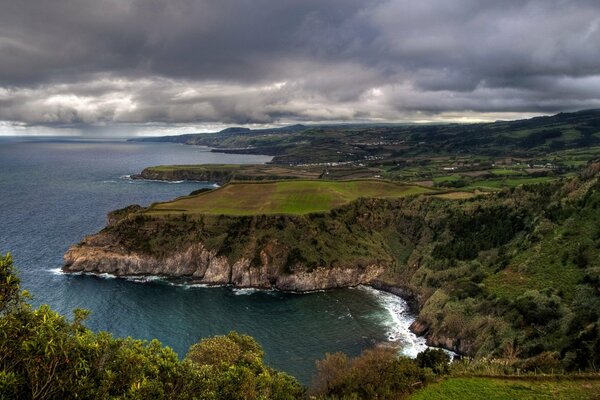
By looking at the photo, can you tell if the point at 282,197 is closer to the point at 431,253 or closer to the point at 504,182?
the point at 431,253

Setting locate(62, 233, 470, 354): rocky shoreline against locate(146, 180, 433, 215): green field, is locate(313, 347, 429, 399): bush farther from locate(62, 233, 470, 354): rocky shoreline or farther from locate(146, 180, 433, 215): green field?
locate(146, 180, 433, 215): green field

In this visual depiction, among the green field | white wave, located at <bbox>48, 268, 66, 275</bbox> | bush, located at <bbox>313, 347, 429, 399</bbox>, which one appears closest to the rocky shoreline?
white wave, located at <bbox>48, 268, 66, 275</bbox>

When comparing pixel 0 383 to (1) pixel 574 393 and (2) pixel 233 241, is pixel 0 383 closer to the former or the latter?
(1) pixel 574 393

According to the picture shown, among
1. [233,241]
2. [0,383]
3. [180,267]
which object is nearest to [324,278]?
[233,241]

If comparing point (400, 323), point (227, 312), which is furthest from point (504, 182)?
point (227, 312)

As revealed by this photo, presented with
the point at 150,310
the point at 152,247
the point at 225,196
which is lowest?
the point at 150,310

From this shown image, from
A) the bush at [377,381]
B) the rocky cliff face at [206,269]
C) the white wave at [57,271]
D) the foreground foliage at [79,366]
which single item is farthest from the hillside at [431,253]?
the foreground foliage at [79,366]
